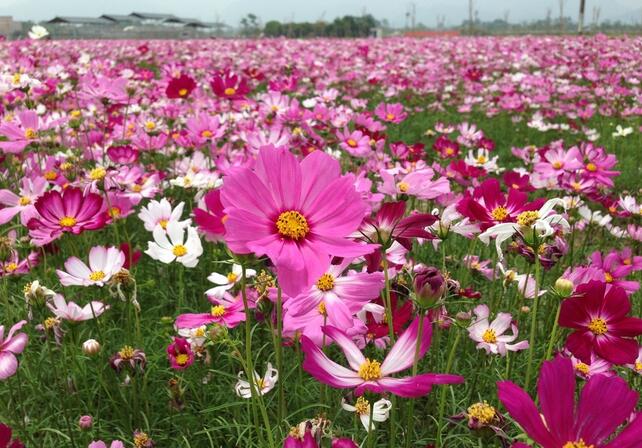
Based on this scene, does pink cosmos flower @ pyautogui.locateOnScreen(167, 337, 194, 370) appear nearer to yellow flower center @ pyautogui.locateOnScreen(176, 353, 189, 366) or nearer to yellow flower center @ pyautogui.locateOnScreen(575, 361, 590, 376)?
yellow flower center @ pyautogui.locateOnScreen(176, 353, 189, 366)

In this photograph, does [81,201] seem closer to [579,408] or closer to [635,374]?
[579,408]

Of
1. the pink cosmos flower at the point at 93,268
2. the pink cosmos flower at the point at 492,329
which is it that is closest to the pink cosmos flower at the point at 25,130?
the pink cosmos flower at the point at 93,268

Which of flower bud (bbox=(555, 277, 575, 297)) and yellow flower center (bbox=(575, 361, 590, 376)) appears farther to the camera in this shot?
yellow flower center (bbox=(575, 361, 590, 376))

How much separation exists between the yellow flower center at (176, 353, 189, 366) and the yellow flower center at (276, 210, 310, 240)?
59 cm

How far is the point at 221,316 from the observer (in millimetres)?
1125

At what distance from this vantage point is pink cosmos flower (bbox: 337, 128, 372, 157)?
2.18 m

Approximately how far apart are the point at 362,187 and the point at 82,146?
1822 millimetres

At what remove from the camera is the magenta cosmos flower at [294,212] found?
0.65m

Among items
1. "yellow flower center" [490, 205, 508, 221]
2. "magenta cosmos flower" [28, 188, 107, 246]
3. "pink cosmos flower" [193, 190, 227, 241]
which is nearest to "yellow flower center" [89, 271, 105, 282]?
"magenta cosmos flower" [28, 188, 107, 246]

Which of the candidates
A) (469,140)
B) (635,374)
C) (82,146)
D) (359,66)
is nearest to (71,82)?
(82,146)

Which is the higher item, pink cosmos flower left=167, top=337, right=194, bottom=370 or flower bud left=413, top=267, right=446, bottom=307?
flower bud left=413, top=267, right=446, bottom=307

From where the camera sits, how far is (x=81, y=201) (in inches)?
53.2

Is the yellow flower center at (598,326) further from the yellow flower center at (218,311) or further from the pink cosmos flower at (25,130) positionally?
the pink cosmos flower at (25,130)

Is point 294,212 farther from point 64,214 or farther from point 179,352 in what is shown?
point 64,214
